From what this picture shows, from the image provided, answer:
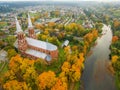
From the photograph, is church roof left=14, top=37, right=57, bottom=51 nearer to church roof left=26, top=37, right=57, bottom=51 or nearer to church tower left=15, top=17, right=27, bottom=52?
church roof left=26, top=37, right=57, bottom=51

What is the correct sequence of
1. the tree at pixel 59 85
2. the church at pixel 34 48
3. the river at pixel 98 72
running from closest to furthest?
the tree at pixel 59 85
the river at pixel 98 72
the church at pixel 34 48

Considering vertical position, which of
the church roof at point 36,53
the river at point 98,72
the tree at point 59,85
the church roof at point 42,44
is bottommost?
the river at point 98,72

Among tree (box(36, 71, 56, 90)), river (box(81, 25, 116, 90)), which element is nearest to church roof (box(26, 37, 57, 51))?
river (box(81, 25, 116, 90))

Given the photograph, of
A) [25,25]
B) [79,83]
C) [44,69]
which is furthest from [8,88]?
[25,25]

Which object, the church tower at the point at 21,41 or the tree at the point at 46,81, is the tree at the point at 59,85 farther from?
the church tower at the point at 21,41

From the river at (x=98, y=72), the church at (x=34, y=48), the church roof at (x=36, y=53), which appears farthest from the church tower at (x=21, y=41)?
the river at (x=98, y=72)

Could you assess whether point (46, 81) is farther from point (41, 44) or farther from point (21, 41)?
point (21, 41)

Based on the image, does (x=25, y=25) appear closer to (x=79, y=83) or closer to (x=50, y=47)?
(x=50, y=47)

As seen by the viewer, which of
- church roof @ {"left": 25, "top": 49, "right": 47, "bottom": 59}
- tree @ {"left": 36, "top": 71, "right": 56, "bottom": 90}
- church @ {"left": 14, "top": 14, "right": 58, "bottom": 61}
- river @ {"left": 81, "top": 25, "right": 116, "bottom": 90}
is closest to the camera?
tree @ {"left": 36, "top": 71, "right": 56, "bottom": 90}
